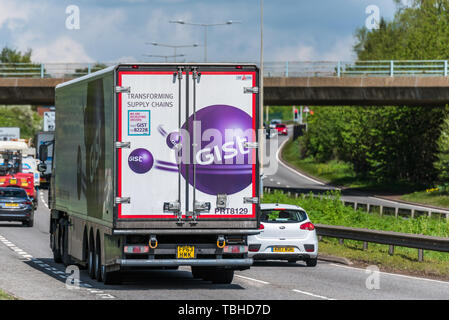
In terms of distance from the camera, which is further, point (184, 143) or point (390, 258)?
point (390, 258)

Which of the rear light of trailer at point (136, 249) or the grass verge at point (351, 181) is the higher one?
the rear light of trailer at point (136, 249)

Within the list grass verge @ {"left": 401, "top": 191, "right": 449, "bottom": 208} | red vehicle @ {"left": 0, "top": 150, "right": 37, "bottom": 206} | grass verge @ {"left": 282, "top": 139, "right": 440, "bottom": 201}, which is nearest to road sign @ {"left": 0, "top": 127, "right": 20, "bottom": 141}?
grass verge @ {"left": 282, "top": 139, "right": 440, "bottom": 201}

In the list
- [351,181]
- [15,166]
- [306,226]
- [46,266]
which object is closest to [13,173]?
[15,166]

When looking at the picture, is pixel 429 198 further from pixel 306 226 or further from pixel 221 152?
pixel 221 152

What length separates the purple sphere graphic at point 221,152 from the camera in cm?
1745

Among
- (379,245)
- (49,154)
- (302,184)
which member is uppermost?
(49,154)

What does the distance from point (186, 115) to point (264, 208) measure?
5.89 m

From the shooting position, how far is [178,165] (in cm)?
1742

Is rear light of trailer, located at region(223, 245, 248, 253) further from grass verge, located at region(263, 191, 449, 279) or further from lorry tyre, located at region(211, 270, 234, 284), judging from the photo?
grass verge, located at region(263, 191, 449, 279)

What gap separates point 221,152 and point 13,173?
5149 cm

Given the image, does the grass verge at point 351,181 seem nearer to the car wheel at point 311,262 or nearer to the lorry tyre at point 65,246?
the car wheel at point 311,262

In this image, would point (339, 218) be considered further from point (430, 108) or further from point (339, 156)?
point (339, 156)

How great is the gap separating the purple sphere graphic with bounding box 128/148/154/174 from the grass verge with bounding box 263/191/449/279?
6.87 meters

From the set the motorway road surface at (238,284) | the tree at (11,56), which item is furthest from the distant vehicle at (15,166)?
the tree at (11,56)
